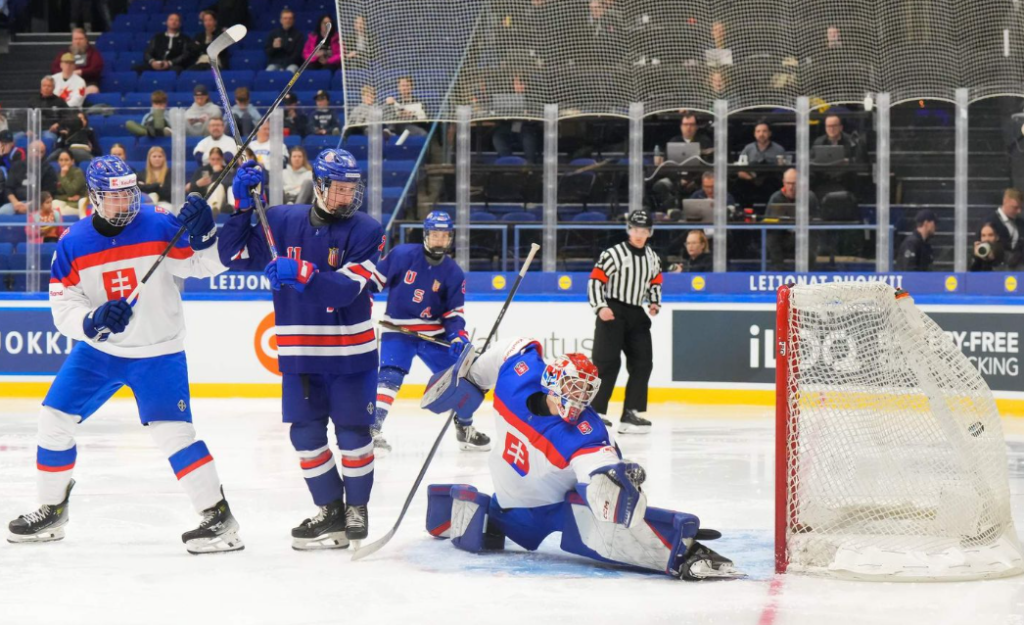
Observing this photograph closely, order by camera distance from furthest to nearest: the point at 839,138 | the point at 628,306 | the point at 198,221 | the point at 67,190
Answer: the point at 67,190, the point at 839,138, the point at 628,306, the point at 198,221

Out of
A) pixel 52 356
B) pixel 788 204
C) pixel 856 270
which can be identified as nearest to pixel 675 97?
pixel 788 204

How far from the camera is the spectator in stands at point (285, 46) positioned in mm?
12188

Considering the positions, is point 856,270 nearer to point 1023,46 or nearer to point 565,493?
point 1023,46

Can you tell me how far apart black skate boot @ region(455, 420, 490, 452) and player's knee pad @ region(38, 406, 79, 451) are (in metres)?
2.73

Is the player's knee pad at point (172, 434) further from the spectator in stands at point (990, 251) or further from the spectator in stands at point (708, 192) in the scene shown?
the spectator in stands at point (990, 251)

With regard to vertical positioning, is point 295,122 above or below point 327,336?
above

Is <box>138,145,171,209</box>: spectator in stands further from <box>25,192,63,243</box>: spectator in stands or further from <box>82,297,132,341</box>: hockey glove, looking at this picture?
<box>82,297,132,341</box>: hockey glove

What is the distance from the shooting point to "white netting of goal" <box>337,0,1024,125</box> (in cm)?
906

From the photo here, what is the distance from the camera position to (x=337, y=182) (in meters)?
4.57

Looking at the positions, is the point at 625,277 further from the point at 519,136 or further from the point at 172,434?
the point at 172,434

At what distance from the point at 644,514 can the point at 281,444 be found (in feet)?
11.7

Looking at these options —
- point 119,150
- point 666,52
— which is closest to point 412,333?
point 119,150

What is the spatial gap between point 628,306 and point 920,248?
2261 millimetres

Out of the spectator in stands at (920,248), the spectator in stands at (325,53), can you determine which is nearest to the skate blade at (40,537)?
the spectator in stands at (920,248)
